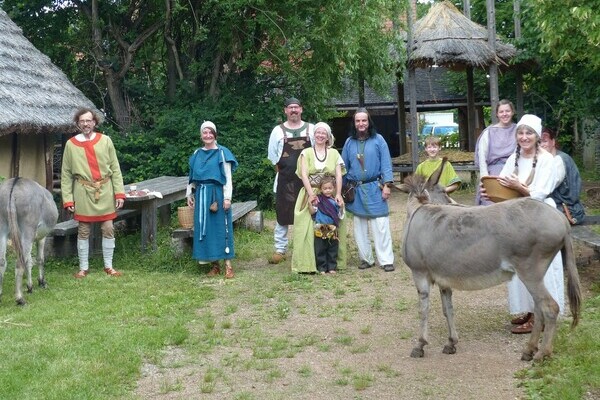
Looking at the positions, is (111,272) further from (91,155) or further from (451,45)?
(451,45)

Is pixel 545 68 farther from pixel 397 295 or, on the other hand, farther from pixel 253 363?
pixel 253 363

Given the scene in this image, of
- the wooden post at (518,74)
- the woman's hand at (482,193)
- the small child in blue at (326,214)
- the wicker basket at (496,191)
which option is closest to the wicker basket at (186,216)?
the small child in blue at (326,214)

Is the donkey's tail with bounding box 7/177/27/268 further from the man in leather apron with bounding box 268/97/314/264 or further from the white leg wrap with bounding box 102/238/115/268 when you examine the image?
the man in leather apron with bounding box 268/97/314/264

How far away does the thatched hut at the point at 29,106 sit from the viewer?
1169 centimetres

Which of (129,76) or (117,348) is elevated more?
(129,76)

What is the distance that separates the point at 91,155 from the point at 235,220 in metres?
3.02

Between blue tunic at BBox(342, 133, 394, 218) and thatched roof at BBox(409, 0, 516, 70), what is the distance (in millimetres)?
8778

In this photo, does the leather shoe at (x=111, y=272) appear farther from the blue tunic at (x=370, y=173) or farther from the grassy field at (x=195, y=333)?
the blue tunic at (x=370, y=173)

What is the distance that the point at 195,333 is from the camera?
7.64 meters

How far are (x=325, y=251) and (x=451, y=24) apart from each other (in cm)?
1077

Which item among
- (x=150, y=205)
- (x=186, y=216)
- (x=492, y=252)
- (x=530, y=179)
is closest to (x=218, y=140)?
(x=150, y=205)

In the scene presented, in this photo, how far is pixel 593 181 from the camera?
2170 centimetres

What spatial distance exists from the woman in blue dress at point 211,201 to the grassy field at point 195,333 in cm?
35

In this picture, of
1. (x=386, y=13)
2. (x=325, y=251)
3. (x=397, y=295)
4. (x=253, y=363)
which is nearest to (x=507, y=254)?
(x=253, y=363)
